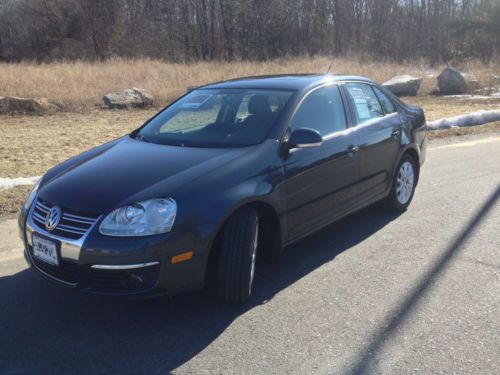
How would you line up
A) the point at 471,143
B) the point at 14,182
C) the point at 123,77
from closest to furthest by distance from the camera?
1. the point at 14,182
2. the point at 471,143
3. the point at 123,77

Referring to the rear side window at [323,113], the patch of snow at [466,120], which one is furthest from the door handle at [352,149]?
the patch of snow at [466,120]

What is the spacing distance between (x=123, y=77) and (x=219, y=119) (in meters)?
14.7

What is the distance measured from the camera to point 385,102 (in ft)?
19.4

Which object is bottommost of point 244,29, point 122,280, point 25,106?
point 122,280

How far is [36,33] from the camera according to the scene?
37781mm

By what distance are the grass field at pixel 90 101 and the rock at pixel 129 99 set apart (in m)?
0.36

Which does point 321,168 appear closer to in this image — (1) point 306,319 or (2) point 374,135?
(2) point 374,135

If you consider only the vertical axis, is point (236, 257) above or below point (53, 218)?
below

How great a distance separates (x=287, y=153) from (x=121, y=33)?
125ft

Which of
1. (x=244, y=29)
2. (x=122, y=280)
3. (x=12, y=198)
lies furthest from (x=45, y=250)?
(x=244, y=29)

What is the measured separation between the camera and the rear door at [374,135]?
5.19m

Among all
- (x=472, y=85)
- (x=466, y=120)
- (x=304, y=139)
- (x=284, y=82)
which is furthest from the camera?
(x=472, y=85)

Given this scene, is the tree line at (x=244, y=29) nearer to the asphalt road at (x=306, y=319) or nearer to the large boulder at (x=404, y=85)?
the large boulder at (x=404, y=85)

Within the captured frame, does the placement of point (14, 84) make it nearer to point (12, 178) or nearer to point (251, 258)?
point (12, 178)
